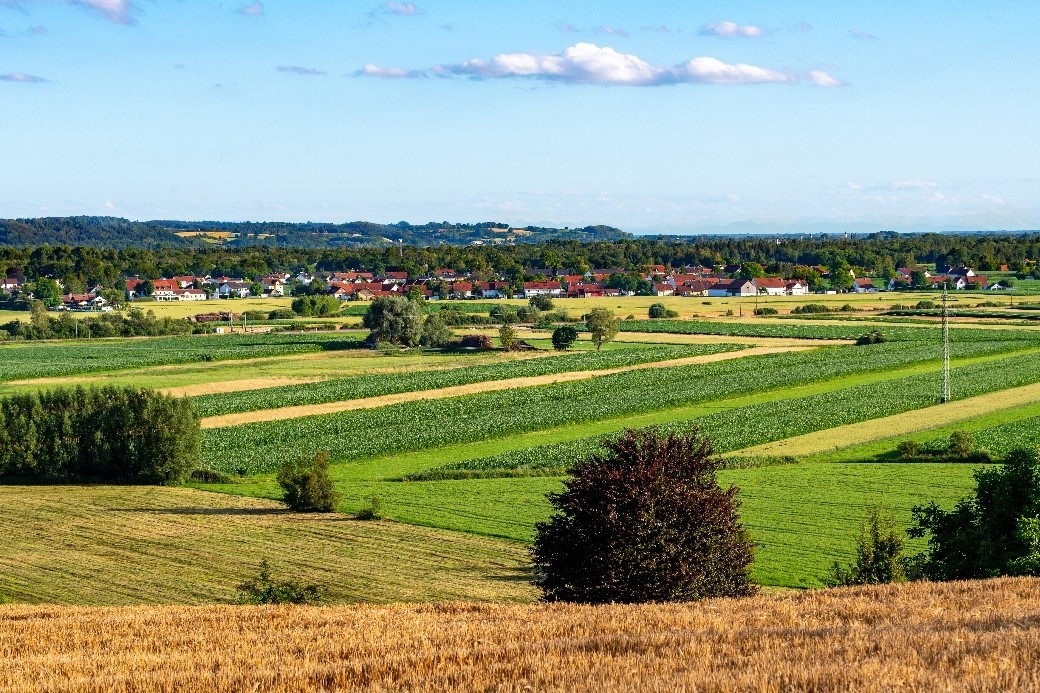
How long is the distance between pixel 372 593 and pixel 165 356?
2550 inches

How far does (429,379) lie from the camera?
74312 mm

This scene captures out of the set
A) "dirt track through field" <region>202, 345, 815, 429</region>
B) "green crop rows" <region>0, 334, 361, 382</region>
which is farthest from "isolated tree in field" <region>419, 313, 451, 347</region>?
"dirt track through field" <region>202, 345, 815, 429</region>

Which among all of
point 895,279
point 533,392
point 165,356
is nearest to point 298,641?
point 533,392

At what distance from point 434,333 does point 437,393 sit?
29222 mm

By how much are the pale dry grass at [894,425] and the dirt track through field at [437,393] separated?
2145cm

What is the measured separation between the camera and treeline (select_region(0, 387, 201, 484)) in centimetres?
4719

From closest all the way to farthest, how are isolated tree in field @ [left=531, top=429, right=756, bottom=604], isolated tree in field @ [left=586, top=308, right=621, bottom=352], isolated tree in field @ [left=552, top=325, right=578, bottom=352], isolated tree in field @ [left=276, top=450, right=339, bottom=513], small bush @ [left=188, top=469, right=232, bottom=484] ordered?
1. isolated tree in field @ [left=531, top=429, right=756, bottom=604]
2. isolated tree in field @ [left=276, top=450, right=339, bottom=513]
3. small bush @ [left=188, top=469, right=232, bottom=484]
4. isolated tree in field @ [left=552, top=325, right=578, bottom=352]
5. isolated tree in field @ [left=586, top=308, right=621, bottom=352]

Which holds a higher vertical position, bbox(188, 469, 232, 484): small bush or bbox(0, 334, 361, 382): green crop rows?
bbox(0, 334, 361, 382): green crop rows

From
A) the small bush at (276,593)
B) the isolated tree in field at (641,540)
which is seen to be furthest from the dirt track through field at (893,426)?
the small bush at (276,593)

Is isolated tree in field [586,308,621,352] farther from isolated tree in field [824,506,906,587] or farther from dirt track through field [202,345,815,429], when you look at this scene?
isolated tree in field [824,506,906,587]

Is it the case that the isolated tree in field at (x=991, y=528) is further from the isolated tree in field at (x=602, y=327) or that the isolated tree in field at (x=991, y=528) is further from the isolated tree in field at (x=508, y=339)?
the isolated tree in field at (x=602, y=327)

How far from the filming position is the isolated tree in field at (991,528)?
1024 inches

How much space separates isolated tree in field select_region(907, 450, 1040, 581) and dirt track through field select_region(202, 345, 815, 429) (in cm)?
3781

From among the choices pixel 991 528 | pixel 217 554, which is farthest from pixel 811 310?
pixel 991 528
